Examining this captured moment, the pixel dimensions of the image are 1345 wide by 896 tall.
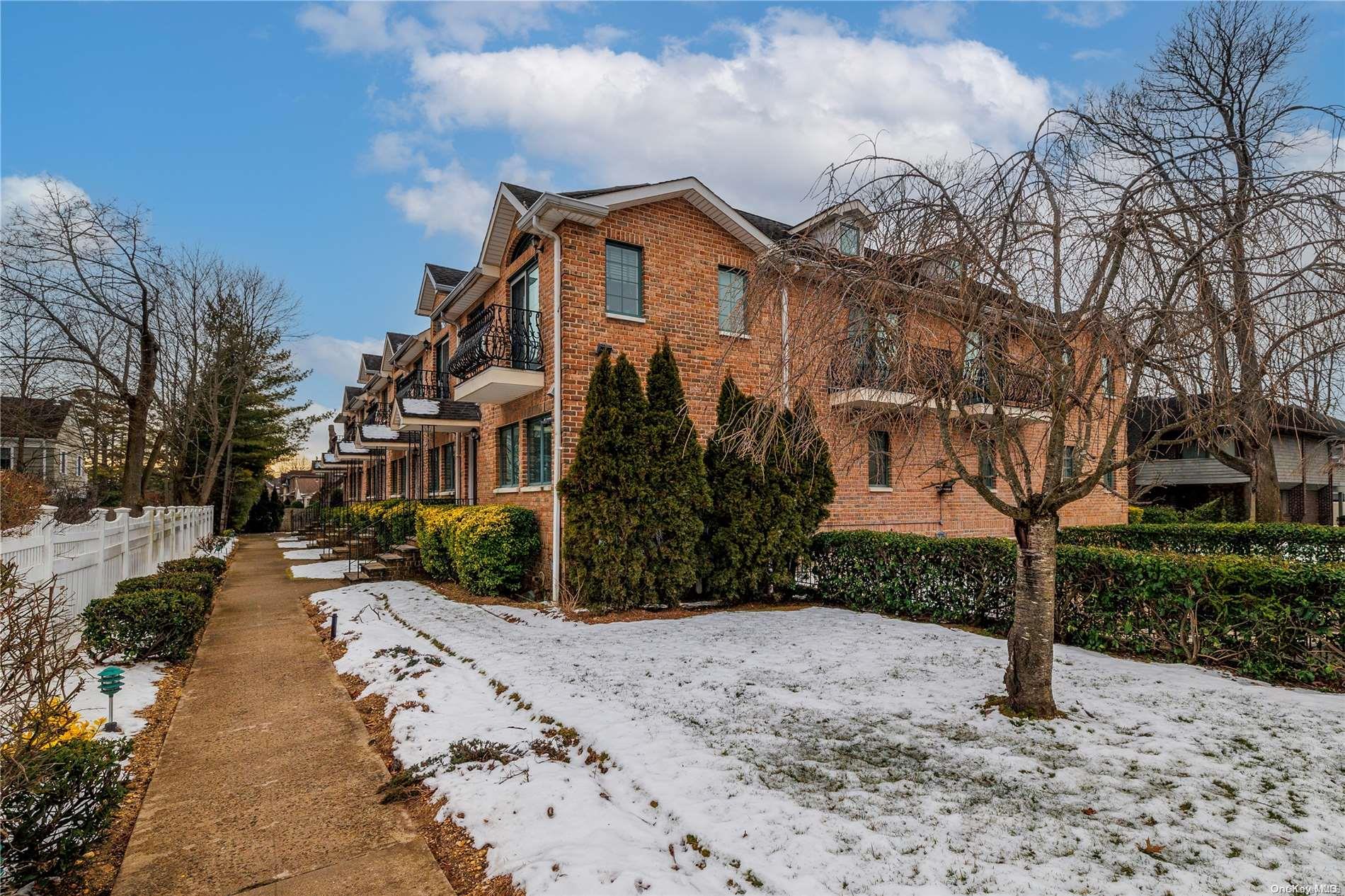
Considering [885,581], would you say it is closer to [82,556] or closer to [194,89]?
[82,556]

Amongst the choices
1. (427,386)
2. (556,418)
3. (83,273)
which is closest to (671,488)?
(556,418)

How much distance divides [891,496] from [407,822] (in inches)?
487

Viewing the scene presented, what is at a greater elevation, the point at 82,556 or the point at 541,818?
the point at 82,556

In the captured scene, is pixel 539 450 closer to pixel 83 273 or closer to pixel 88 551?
pixel 88 551

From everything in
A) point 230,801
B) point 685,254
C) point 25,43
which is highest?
point 685,254

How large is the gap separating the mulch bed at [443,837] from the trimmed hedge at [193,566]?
7265 millimetres

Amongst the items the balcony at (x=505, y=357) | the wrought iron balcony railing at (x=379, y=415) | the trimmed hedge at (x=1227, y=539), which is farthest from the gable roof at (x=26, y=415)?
the trimmed hedge at (x=1227, y=539)

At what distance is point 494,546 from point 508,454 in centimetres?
284

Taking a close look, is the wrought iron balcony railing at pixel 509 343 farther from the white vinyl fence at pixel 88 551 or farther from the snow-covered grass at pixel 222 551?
the snow-covered grass at pixel 222 551

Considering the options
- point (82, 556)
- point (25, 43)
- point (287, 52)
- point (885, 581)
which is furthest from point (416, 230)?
point (885, 581)

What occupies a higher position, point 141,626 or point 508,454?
point 508,454

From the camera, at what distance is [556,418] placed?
34.8 feet

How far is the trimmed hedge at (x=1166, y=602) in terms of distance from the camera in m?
5.71

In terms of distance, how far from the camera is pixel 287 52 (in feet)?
27.5
